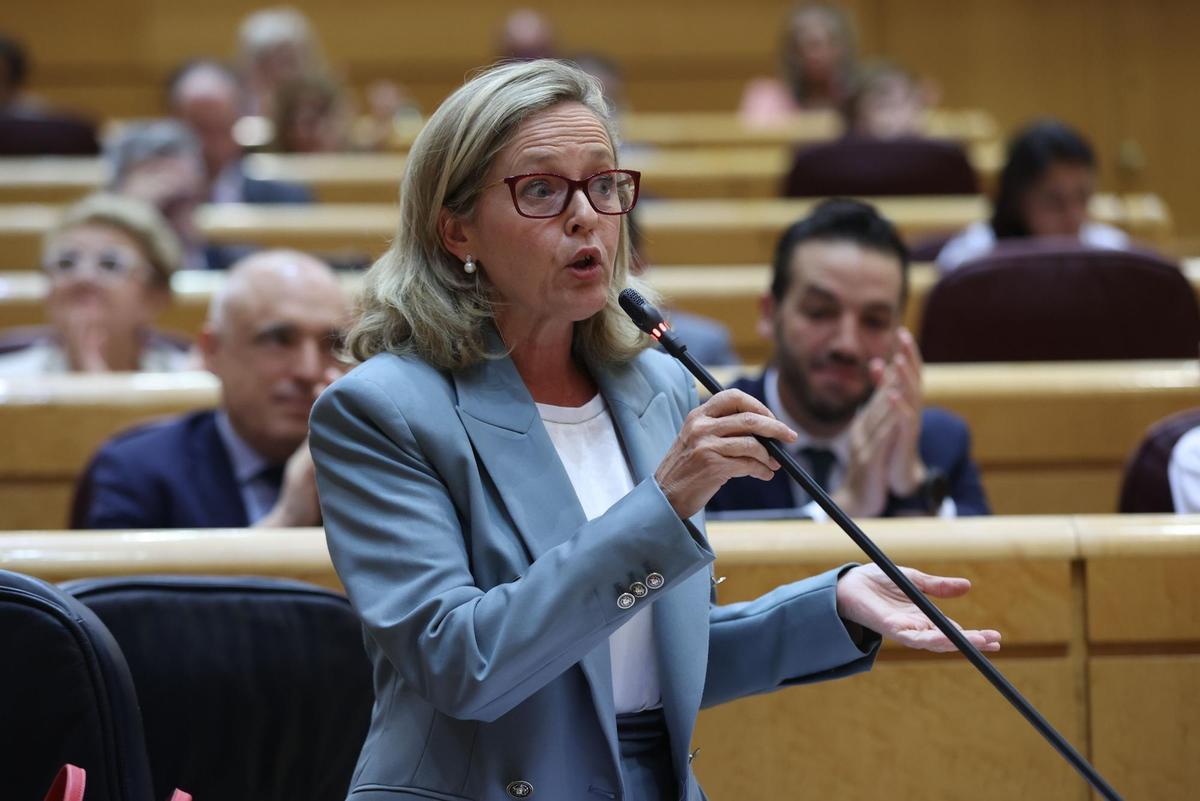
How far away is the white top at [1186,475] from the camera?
1.53m

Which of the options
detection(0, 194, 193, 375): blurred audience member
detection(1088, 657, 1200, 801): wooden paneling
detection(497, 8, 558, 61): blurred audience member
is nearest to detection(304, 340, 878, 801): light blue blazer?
detection(1088, 657, 1200, 801): wooden paneling

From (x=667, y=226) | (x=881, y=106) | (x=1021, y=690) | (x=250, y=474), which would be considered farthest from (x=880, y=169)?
(x=1021, y=690)

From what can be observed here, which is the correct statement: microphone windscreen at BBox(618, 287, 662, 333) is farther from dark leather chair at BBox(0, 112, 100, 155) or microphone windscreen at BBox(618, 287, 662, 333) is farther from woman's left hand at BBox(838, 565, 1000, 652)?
dark leather chair at BBox(0, 112, 100, 155)

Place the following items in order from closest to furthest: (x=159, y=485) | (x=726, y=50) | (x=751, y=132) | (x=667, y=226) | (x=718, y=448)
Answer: (x=718, y=448) < (x=159, y=485) < (x=667, y=226) < (x=751, y=132) < (x=726, y=50)

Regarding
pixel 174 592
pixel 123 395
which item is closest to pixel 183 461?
pixel 123 395

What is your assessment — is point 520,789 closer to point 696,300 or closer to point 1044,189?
point 696,300

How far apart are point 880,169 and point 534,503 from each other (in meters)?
2.82

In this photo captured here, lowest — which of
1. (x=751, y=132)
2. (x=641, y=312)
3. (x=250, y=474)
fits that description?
(x=751, y=132)

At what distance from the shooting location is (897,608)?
0.93m

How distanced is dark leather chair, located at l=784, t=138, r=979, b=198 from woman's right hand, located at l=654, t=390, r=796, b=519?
108 inches

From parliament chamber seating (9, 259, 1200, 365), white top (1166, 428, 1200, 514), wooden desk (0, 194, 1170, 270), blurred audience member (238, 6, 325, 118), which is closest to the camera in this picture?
white top (1166, 428, 1200, 514)

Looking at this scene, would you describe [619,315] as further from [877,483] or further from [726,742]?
[877,483]

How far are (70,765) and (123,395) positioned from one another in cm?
111

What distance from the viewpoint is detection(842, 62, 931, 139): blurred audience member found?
397 cm
